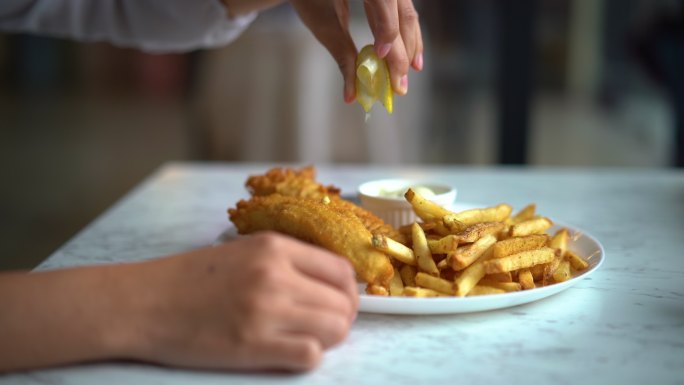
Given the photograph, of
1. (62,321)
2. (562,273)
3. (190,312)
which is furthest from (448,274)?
(62,321)

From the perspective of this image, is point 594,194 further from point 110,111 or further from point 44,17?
point 110,111

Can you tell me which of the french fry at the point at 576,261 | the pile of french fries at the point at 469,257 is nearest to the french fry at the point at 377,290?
the pile of french fries at the point at 469,257

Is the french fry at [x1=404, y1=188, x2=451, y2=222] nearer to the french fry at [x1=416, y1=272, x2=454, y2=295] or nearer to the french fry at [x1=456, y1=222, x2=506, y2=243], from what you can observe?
the french fry at [x1=456, y1=222, x2=506, y2=243]

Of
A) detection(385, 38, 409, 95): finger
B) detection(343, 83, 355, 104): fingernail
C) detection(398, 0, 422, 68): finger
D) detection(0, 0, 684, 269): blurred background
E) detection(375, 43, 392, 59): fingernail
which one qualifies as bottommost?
detection(0, 0, 684, 269): blurred background

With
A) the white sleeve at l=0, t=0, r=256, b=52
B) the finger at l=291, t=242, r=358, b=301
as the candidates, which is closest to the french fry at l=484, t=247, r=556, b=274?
the finger at l=291, t=242, r=358, b=301

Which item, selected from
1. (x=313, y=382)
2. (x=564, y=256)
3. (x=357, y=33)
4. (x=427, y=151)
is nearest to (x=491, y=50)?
(x=427, y=151)

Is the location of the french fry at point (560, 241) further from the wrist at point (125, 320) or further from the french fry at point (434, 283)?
the wrist at point (125, 320)

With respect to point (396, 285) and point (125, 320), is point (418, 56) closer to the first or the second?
point (396, 285)
